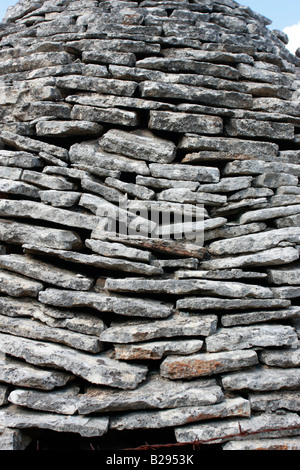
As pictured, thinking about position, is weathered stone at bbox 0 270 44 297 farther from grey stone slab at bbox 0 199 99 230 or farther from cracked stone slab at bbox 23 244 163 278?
grey stone slab at bbox 0 199 99 230

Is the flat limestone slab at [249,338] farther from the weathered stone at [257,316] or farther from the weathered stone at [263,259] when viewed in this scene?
the weathered stone at [263,259]

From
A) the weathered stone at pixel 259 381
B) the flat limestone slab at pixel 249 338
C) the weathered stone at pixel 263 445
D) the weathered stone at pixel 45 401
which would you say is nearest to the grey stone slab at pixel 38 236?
the weathered stone at pixel 45 401

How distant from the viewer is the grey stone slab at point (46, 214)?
14.4 feet

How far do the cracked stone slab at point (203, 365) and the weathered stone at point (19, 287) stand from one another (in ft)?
5.46

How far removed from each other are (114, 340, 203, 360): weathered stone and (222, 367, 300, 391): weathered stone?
1.48 ft

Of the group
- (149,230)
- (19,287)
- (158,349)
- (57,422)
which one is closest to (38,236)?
(19,287)

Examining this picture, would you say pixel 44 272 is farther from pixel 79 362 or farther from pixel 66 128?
pixel 66 128

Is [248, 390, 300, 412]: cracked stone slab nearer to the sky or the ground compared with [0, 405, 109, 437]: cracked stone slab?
nearer to the sky

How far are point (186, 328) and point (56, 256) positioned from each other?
172 centimetres

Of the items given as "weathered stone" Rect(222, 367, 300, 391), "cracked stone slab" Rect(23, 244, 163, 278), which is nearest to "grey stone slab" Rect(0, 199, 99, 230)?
"cracked stone slab" Rect(23, 244, 163, 278)

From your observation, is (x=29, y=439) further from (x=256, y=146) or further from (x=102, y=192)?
(x=256, y=146)

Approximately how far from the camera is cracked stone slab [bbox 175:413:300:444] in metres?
3.61

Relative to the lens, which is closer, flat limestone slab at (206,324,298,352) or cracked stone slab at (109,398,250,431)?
cracked stone slab at (109,398,250,431)

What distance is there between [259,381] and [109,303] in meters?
1.76
